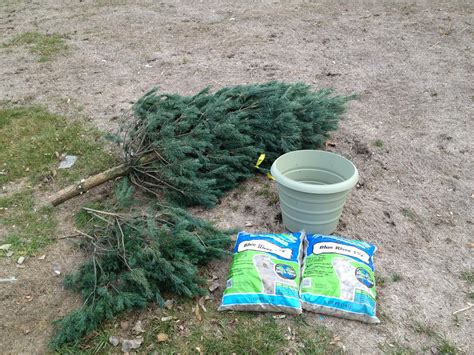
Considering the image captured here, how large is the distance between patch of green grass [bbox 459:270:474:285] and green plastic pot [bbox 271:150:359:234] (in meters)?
0.85

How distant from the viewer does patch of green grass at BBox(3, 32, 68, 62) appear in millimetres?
6355

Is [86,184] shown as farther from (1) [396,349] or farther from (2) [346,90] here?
(2) [346,90]

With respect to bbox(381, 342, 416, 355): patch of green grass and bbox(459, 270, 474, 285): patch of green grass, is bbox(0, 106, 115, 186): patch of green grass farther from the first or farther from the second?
bbox(459, 270, 474, 285): patch of green grass

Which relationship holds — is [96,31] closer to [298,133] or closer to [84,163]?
[84,163]

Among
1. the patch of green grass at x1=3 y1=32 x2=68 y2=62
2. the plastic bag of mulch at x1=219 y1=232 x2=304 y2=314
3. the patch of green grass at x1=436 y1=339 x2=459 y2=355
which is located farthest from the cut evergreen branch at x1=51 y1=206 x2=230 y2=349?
the patch of green grass at x1=3 y1=32 x2=68 y2=62

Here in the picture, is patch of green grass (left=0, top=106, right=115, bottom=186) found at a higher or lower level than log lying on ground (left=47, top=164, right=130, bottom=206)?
lower

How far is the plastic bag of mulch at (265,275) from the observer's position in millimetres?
2482

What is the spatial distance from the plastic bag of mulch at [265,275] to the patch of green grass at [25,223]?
144 cm

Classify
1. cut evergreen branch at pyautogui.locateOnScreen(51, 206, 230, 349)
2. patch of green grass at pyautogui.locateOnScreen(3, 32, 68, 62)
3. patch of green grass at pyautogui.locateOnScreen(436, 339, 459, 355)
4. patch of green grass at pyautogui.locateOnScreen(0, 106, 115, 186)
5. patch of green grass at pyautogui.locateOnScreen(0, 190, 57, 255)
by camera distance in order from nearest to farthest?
1. patch of green grass at pyautogui.locateOnScreen(436, 339, 459, 355)
2. cut evergreen branch at pyautogui.locateOnScreen(51, 206, 230, 349)
3. patch of green grass at pyautogui.locateOnScreen(0, 190, 57, 255)
4. patch of green grass at pyautogui.locateOnScreen(0, 106, 115, 186)
5. patch of green grass at pyautogui.locateOnScreen(3, 32, 68, 62)

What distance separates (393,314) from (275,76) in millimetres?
3606

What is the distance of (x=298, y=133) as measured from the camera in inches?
142

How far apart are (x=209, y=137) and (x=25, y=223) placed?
154 cm

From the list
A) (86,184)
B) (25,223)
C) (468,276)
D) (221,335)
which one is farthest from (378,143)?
(25,223)

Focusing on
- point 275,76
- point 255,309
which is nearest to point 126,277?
point 255,309
